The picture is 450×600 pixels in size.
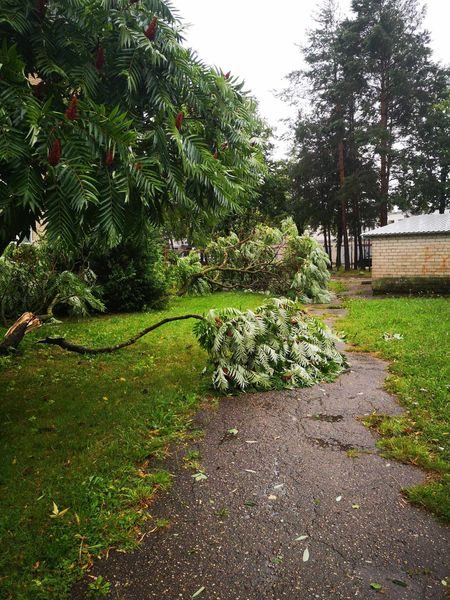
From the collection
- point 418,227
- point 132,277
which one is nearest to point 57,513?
point 132,277

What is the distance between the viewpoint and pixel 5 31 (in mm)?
2484

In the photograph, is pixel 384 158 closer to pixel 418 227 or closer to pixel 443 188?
pixel 443 188

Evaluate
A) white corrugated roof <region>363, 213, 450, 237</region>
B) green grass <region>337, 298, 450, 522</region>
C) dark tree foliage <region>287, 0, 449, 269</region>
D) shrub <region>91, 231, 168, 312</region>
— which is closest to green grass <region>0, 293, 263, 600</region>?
green grass <region>337, 298, 450, 522</region>

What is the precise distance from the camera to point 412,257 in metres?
12.6

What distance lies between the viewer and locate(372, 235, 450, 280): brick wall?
40.1 ft

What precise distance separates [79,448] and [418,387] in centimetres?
340

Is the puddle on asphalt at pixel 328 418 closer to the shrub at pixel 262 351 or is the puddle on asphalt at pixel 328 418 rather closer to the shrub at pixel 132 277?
the shrub at pixel 262 351

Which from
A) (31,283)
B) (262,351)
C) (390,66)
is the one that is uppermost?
(390,66)

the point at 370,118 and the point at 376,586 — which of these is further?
the point at 370,118

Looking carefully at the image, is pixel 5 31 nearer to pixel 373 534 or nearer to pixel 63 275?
pixel 373 534

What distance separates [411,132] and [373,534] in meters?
23.5

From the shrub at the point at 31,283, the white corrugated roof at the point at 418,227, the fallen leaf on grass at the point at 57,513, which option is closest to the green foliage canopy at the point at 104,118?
the fallen leaf on grass at the point at 57,513

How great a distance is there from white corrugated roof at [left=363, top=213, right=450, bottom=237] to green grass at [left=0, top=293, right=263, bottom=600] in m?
9.52

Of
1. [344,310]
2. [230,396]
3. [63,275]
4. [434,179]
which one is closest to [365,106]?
[434,179]
